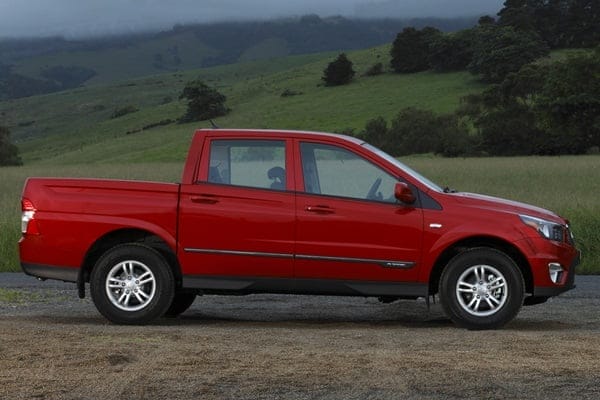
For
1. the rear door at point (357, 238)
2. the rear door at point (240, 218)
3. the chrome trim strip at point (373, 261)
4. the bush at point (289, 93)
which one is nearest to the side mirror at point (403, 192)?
the rear door at point (357, 238)

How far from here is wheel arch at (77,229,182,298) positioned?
10.8m

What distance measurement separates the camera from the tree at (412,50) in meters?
120

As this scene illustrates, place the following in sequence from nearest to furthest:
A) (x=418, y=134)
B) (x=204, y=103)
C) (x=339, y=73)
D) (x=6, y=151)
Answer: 1. (x=418, y=134)
2. (x=6, y=151)
3. (x=204, y=103)
4. (x=339, y=73)

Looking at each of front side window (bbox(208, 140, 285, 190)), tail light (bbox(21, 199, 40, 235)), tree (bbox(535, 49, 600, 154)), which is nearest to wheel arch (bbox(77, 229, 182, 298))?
tail light (bbox(21, 199, 40, 235))

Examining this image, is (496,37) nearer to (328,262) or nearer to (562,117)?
(562,117)

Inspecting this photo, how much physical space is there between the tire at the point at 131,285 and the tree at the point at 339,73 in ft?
367

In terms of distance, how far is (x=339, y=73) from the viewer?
12269 centimetres

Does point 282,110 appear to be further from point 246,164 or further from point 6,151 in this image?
point 246,164

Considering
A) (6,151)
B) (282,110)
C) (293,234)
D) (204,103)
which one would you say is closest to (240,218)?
(293,234)

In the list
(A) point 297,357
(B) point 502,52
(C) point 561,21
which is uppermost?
(C) point 561,21

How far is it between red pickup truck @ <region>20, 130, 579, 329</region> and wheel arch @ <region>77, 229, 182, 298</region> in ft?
0.06

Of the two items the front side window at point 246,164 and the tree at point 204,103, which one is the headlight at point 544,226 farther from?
the tree at point 204,103

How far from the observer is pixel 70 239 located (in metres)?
10.8

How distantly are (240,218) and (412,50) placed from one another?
113135mm
